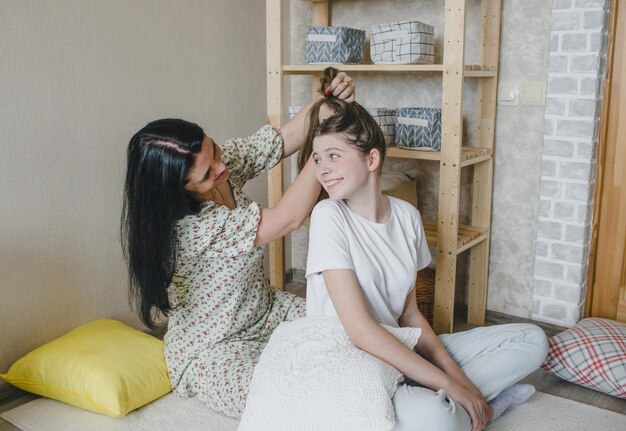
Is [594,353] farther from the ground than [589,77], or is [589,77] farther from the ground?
[589,77]

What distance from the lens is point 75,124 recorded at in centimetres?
225

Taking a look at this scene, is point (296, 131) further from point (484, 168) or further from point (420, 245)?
point (484, 168)

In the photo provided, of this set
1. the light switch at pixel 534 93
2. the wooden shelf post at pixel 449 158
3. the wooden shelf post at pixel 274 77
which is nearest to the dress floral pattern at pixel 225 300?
the wooden shelf post at pixel 274 77

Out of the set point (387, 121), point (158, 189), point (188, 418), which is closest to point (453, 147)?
point (387, 121)

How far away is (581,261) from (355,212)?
1153mm

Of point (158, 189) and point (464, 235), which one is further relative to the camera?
point (464, 235)

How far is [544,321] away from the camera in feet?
8.57

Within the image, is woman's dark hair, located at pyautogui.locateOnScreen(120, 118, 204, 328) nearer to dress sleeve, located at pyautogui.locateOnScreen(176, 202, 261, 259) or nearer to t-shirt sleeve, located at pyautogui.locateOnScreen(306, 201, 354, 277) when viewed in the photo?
dress sleeve, located at pyautogui.locateOnScreen(176, 202, 261, 259)

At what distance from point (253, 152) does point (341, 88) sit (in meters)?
0.38

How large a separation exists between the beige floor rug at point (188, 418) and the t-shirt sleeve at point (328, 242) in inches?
24.3

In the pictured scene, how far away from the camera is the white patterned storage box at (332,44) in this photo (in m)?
2.45

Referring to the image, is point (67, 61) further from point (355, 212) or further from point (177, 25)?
point (355, 212)

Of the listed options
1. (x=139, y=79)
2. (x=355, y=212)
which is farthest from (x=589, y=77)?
(x=139, y=79)

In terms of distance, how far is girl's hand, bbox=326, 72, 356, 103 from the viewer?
189 cm
